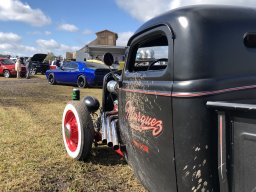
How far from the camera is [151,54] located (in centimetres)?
378

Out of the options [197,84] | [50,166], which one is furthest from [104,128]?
[197,84]

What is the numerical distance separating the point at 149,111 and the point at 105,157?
7.59 ft

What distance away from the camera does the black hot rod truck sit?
7.33 feet

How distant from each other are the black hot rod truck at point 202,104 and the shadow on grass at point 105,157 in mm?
1786

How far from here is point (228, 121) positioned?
224 centimetres

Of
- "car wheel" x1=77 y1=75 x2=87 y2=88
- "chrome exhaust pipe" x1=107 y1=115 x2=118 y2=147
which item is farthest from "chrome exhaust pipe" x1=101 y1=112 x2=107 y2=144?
"car wheel" x1=77 y1=75 x2=87 y2=88

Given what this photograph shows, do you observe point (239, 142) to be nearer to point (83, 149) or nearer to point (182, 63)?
point (182, 63)

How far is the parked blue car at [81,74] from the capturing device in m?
17.2

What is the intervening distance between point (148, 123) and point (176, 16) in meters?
0.86

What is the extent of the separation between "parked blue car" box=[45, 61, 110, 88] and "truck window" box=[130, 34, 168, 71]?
524 inches

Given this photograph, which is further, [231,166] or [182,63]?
[182,63]

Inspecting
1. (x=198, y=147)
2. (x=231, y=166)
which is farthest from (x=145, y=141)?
(x=231, y=166)

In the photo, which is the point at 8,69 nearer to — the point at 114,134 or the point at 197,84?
the point at 114,134

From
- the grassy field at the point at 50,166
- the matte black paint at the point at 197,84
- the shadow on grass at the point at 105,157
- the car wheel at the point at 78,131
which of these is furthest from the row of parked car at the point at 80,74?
the matte black paint at the point at 197,84
